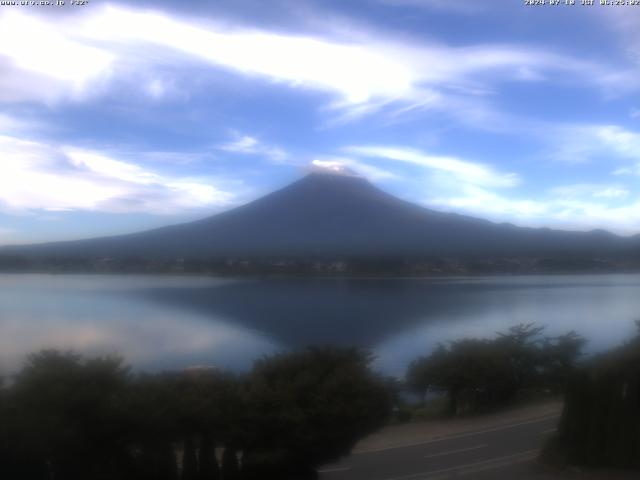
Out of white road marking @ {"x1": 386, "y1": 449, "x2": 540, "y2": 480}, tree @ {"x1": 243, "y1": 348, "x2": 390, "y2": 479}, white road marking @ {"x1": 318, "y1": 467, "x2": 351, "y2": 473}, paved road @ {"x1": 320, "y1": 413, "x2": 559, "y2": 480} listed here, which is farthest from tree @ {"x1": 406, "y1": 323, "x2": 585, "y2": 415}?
white road marking @ {"x1": 318, "y1": 467, "x2": 351, "y2": 473}


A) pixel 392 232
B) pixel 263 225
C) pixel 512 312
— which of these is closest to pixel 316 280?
pixel 263 225

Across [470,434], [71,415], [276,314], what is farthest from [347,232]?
[71,415]

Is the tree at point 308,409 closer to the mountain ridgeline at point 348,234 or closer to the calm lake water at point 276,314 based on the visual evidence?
the calm lake water at point 276,314

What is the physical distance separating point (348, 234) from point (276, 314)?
20.7 feet

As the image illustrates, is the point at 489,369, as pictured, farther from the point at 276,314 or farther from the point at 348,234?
the point at 348,234

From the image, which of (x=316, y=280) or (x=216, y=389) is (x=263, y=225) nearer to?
(x=316, y=280)

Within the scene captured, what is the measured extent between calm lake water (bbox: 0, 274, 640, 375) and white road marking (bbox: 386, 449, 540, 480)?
280 cm

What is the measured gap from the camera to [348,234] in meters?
24.5

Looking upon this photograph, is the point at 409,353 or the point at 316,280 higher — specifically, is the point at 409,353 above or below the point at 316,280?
below

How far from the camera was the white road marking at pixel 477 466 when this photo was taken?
955 cm

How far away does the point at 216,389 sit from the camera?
31.3 ft

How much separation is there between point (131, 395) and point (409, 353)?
10.3 metres

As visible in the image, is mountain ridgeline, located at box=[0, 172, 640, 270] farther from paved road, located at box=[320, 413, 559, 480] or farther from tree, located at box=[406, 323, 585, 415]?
paved road, located at box=[320, 413, 559, 480]

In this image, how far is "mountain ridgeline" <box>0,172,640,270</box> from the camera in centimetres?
1920
